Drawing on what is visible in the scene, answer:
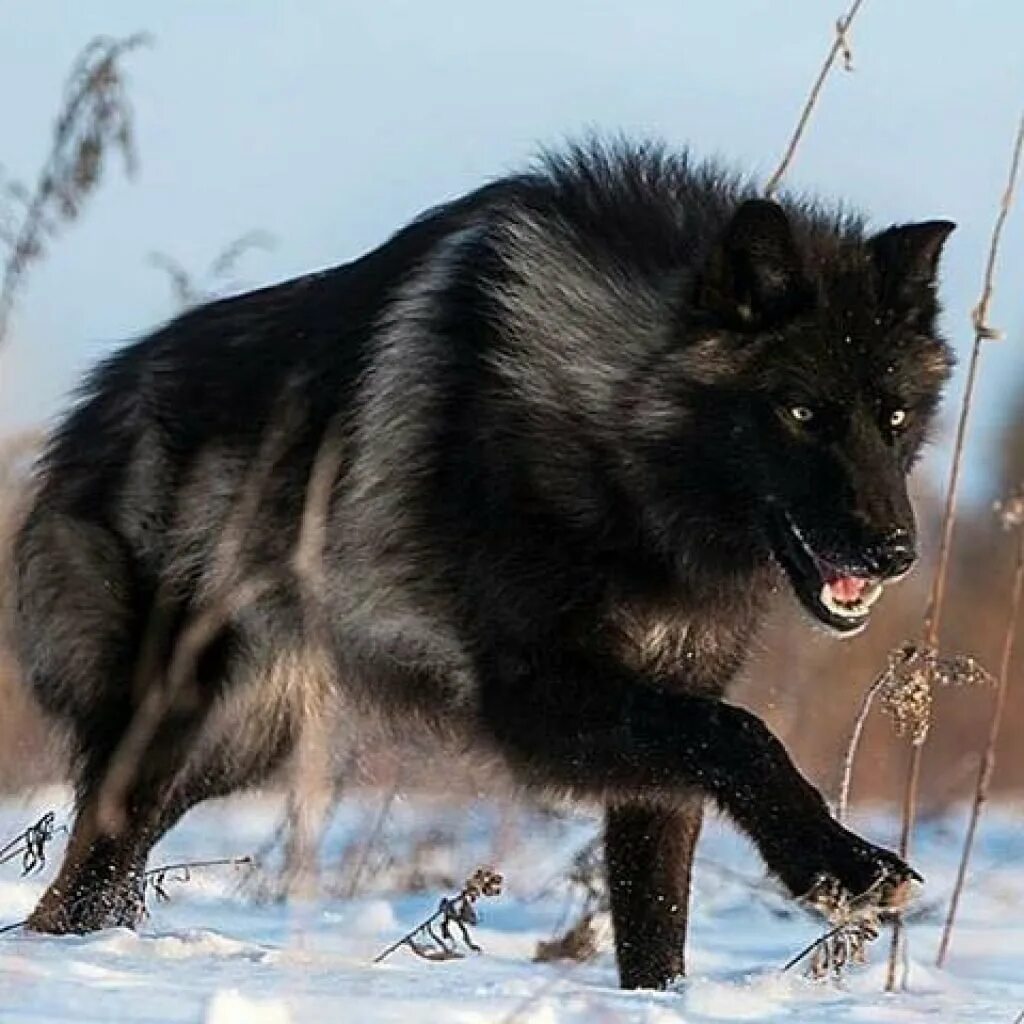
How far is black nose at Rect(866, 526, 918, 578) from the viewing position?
171 inches

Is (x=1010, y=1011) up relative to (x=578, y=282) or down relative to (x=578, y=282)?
down

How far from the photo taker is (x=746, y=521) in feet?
15.9

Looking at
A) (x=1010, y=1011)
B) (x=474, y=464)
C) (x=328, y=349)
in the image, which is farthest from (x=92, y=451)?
(x=1010, y=1011)

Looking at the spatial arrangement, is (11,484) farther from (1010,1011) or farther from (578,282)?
→ (1010,1011)

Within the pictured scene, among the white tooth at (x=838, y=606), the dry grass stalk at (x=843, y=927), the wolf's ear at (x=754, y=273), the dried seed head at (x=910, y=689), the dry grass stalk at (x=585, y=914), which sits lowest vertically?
the dry grass stalk at (x=585, y=914)

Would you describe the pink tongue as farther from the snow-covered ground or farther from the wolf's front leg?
the snow-covered ground

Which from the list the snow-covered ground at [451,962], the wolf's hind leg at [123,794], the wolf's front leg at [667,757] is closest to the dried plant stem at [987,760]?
the snow-covered ground at [451,962]

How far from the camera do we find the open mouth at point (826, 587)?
458 centimetres

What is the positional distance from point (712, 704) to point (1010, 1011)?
97 centimetres

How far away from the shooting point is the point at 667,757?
4543mm

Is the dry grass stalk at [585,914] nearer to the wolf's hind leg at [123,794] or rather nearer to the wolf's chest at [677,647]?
the wolf's chest at [677,647]

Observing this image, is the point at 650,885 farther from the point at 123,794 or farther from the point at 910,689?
the point at 123,794

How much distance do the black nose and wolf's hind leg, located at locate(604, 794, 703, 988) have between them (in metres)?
1.09

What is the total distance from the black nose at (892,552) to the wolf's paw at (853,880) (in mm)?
525
